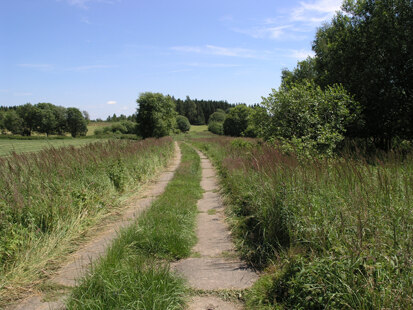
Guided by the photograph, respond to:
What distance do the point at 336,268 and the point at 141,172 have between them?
9.69 meters

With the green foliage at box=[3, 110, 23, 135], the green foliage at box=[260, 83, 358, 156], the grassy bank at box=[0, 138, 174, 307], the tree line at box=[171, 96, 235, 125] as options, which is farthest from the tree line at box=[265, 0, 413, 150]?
the tree line at box=[171, 96, 235, 125]

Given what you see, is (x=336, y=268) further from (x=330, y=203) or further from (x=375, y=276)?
(x=330, y=203)

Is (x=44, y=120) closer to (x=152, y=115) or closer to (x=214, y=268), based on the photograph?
(x=152, y=115)

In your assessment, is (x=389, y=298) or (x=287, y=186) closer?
(x=389, y=298)

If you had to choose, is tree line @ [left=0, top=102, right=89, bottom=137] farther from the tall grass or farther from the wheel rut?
the tall grass

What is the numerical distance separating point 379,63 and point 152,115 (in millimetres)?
22808

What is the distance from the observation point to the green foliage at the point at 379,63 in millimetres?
14133

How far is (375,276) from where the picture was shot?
2.47 metres

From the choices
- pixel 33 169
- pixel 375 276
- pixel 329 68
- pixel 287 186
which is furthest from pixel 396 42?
pixel 33 169

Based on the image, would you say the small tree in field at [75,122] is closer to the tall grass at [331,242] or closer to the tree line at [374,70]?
the tree line at [374,70]

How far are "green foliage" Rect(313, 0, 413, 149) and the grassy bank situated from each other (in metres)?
13.1

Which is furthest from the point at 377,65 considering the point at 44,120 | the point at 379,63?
the point at 44,120

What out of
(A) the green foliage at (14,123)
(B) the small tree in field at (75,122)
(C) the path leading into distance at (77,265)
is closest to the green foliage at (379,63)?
(C) the path leading into distance at (77,265)

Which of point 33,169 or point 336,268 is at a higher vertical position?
point 33,169
